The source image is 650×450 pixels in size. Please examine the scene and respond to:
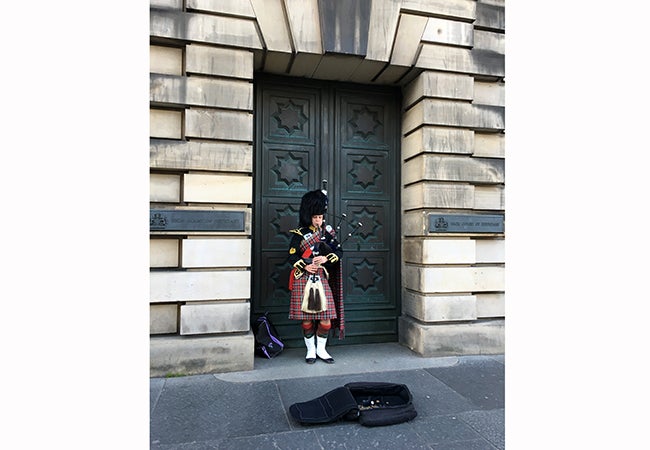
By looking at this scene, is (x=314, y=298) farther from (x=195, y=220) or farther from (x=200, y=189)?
(x=200, y=189)

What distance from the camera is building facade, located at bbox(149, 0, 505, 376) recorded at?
468 cm

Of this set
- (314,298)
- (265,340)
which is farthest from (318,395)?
(265,340)

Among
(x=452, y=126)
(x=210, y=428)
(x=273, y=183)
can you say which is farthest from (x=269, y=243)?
(x=452, y=126)

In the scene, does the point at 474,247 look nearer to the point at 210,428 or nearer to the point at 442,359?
the point at 442,359

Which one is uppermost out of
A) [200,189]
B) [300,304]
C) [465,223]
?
[200,189]

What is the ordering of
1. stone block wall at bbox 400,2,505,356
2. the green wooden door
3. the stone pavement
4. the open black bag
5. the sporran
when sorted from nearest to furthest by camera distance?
the stone pavement
the open black bag
the sporran
stone block wall at bbox 400,2,505,356
the green wooden door

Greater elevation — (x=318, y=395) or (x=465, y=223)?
(x=465, y=223)

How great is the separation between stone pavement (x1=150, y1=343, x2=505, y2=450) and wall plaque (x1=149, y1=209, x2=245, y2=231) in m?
1.78

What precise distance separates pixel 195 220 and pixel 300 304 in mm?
1747

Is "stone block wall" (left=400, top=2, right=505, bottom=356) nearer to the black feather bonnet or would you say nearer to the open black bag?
the black feather bonnet

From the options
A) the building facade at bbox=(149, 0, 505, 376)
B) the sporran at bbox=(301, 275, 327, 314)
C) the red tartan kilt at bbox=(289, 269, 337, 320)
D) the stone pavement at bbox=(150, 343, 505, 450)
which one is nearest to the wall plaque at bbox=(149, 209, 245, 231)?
the building facade at bbox=(149, 0, 505, 376)

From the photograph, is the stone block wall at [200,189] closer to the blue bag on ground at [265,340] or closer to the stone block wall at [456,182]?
the blue bag on ground at [265,340]

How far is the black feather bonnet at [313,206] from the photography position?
Result: 16.6 feet

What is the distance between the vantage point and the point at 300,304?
200 inches
